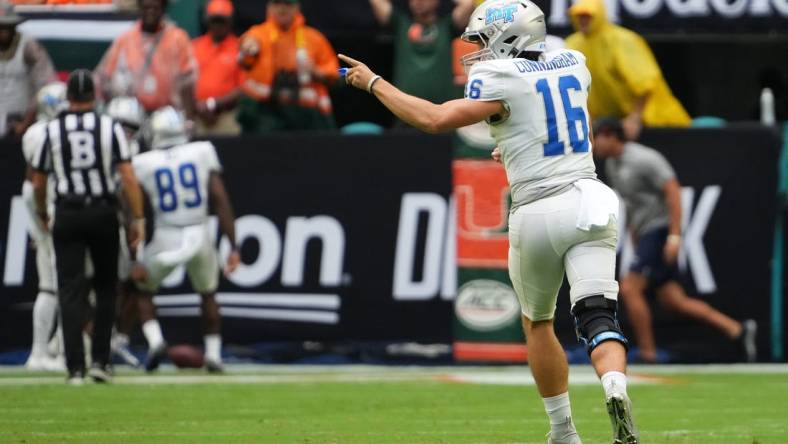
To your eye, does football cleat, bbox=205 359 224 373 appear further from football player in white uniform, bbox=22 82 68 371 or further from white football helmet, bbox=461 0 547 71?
white football helmet, bbox=461 0 547 71

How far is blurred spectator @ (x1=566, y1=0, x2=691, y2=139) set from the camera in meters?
14.5

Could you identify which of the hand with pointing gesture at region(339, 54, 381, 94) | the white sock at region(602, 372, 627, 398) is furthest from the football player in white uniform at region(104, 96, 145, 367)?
the white sock at region(602, 372, 627, 398)

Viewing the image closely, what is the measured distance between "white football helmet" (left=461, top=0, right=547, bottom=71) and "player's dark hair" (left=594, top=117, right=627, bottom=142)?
21.3 ft

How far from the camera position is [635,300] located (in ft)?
46.1

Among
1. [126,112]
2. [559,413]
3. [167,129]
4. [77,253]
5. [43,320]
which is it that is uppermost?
[126,112]

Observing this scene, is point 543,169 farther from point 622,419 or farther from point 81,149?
point 81,149

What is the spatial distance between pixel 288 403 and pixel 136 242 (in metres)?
2.35

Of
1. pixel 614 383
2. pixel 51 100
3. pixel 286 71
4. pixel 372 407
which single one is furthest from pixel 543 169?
pixel 286 71

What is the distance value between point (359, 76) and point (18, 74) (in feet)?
28.2

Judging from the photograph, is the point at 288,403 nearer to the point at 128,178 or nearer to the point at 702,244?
the point at 128,178

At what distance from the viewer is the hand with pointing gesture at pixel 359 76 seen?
285 inches

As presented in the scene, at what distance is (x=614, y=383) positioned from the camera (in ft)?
22.1

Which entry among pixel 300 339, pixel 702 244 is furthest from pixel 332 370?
pixel 702 244

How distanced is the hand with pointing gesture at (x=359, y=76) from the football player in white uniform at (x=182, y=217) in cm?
642
